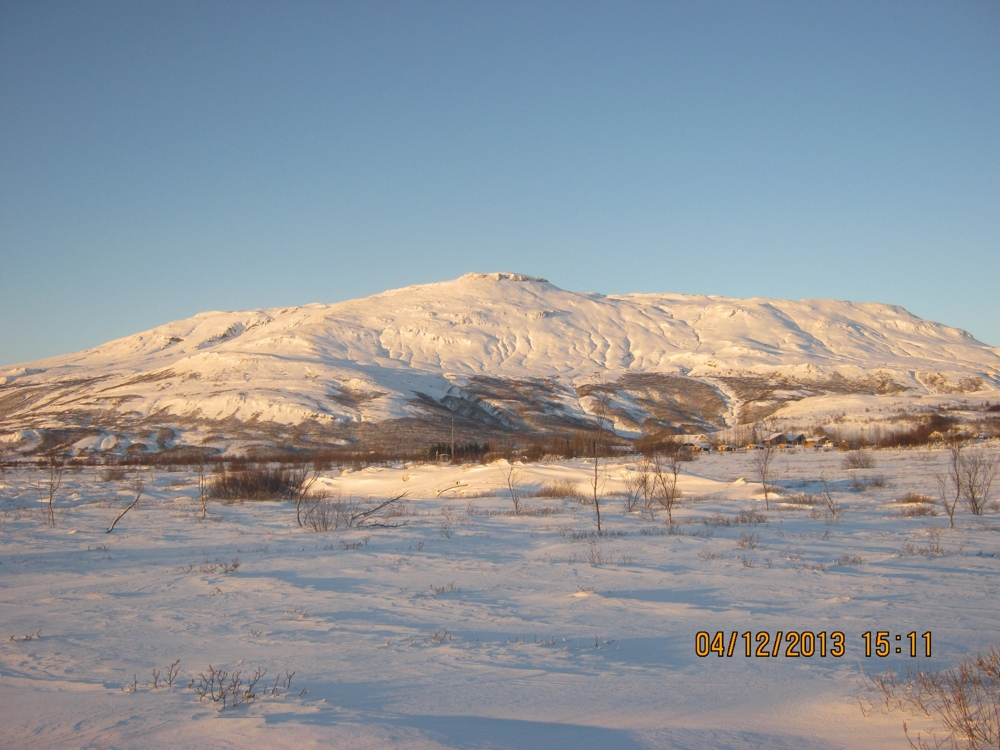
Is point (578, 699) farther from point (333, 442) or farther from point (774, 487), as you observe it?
point (333, 442)

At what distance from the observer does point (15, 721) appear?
410cm

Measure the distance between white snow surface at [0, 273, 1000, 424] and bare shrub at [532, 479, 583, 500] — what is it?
54.2 m

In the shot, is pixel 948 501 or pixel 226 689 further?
pixel 948 501

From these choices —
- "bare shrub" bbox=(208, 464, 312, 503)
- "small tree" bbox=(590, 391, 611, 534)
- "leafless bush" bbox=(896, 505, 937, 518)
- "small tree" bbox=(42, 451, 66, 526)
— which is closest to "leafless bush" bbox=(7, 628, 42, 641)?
"small tree" bbox=(590, 391, 611, 534)

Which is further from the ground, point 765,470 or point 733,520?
point 765,470

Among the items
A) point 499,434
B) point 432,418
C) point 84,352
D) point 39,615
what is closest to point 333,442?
point 432,418

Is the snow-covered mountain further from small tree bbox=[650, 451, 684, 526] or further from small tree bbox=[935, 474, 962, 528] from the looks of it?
small tree bbox=[935, 474, 962, 528]

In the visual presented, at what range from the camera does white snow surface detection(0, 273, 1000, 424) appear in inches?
3541
